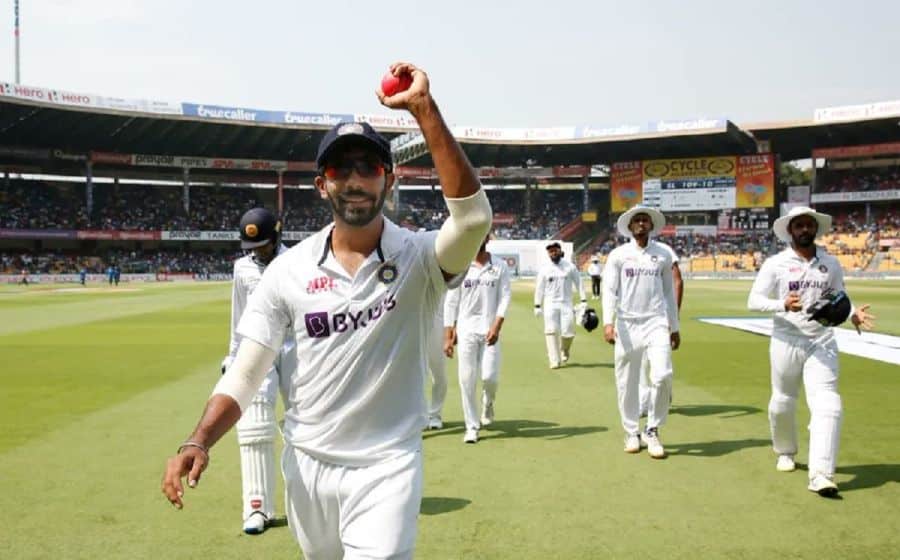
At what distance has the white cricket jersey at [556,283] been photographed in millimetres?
13422

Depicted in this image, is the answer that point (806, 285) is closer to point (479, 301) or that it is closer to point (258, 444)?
point (479, 301)

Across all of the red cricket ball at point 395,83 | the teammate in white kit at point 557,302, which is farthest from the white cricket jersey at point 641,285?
the red cricket ball at point 395,83

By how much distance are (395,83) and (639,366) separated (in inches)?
226

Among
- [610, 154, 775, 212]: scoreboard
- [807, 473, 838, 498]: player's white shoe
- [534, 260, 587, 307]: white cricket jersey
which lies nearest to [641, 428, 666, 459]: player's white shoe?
[807, 473, 838, 498]: player's white shoe

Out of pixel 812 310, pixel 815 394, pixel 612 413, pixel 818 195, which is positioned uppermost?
pixel 818 195

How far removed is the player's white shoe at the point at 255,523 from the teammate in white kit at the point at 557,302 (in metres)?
8.35

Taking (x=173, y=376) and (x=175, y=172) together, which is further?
(x=175, y=172)

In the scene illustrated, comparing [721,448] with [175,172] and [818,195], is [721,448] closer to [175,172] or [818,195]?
[818,195]

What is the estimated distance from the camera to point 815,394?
6152 mm

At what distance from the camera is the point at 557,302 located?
13273mm

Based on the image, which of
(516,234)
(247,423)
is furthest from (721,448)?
(516,234)

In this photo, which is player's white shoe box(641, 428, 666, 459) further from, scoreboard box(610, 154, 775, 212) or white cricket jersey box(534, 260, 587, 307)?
scoreboard box(610, 154, 775, 212)

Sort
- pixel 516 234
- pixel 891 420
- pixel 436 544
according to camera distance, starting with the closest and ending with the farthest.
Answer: pixel 436 544, pixel 891 420, pixel 516 234

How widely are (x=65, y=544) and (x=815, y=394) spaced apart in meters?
5.69
